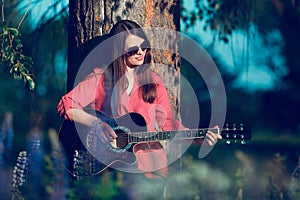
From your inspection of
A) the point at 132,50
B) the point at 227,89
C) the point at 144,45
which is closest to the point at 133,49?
the point at 132,50

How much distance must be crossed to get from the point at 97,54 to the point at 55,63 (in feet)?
4.56

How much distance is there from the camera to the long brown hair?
643 centimetres

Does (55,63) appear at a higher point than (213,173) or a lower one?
higher

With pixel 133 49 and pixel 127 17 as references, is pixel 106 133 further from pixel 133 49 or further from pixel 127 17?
pixel 127 17

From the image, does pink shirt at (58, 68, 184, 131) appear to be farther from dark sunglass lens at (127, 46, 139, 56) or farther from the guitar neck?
dark sunglass lens at (127, 46, 139, 56)

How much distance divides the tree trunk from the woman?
131 mm

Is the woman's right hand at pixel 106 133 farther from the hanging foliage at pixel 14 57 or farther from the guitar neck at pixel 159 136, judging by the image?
the hanging foliage at pixel 14 57

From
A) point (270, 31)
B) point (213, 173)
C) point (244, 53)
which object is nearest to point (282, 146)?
point (270, 31)

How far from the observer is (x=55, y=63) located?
7930 millimetres

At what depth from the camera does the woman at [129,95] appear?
20.9ft

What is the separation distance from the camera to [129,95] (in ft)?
21.1

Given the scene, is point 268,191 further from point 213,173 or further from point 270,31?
point 270,31

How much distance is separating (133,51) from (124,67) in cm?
14

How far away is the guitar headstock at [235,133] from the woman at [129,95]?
0.42 meters
